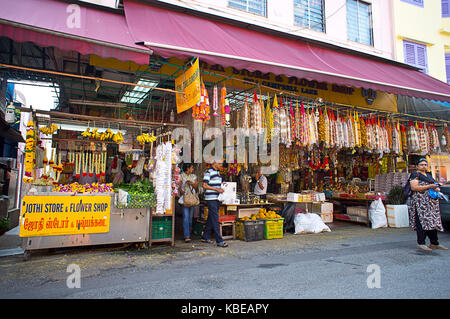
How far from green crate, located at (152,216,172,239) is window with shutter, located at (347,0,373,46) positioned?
32.9 feet

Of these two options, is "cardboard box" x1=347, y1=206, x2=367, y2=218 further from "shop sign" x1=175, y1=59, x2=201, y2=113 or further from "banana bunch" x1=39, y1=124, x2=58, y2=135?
"banana bunch" x1=39, y1=124, x2=58, y2=135

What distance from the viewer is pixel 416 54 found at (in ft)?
42.6

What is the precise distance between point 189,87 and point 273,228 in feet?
14.6

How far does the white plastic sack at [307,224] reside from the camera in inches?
348

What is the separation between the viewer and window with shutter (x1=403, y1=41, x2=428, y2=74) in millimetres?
12781

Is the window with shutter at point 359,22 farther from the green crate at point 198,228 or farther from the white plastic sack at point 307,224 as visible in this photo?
the green crate at point 198,228

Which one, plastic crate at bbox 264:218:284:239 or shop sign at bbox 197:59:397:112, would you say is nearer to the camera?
plastic crate at bbox 264:218:284:239

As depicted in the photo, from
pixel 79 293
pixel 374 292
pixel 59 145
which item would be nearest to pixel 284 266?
pixel 374 292

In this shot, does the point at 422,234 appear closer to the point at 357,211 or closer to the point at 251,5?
the point at 357,211

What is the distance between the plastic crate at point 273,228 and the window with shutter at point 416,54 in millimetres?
9776

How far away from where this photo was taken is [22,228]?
569 centimetres

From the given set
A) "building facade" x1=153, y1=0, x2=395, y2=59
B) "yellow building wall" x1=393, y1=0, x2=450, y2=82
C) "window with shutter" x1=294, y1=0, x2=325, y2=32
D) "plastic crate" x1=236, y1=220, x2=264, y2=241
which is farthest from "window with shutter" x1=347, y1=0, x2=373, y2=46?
"plastic crate" x1=236, y1=220, x2=264, y2=241

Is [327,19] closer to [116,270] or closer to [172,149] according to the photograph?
[172,149]

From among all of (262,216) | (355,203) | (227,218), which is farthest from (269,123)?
(355,203)
